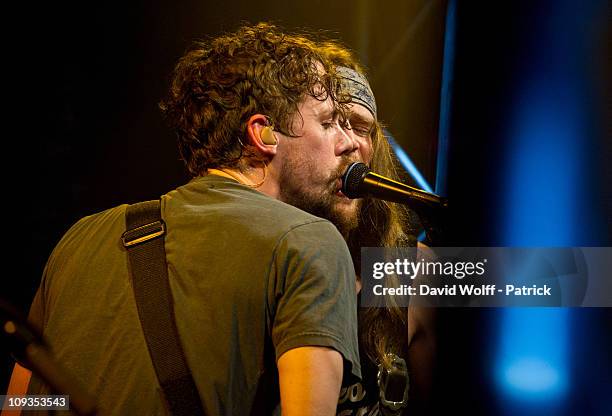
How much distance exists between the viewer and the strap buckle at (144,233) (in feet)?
3.69

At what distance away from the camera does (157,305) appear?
1057 millimetres

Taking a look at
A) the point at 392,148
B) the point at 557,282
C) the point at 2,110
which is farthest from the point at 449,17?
the point at 2,110

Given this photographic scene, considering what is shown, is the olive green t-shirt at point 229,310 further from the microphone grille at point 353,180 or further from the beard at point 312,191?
the microphone grille at point 353,180

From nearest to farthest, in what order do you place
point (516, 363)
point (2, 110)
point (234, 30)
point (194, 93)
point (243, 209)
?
point (243, 209) < point (194, 93) < point (516, 363) < point (2, 110) < point (234, 30)

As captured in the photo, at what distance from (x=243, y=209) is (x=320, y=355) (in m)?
0.29

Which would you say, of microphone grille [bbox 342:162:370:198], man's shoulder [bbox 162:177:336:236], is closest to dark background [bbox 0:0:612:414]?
microphone grille [bbox 342:162:370:198]

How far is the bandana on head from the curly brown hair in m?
0.43

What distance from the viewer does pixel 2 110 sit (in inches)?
79.5

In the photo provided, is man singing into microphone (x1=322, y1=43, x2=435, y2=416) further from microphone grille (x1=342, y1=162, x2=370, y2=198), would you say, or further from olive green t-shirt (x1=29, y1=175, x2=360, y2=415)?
olive green t-shirt (x1=29, y1=175, x2=360, y2=415)

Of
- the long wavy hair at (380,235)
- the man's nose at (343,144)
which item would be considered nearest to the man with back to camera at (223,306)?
the man's nose at (343,144)

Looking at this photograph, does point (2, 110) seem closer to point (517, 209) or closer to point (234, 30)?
point (234, 30)

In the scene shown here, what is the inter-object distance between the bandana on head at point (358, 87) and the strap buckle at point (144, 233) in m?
1.00

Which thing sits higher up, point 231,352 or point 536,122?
point 536,122

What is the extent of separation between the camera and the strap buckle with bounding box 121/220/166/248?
44.3 inches
